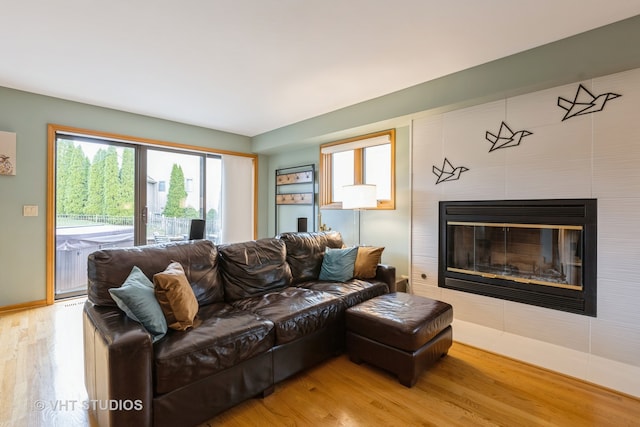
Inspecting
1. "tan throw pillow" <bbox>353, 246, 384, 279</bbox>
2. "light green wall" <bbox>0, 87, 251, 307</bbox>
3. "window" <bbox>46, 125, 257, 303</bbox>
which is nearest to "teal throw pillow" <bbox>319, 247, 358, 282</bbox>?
"tan throw pillow" <bbox>353, 246, 384, 279</bbox>

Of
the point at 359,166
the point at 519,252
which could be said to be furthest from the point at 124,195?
the point at 519,252

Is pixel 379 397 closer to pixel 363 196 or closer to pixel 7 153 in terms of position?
pixel 363 196

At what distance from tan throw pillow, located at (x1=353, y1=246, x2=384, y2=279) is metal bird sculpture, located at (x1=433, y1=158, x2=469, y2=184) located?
1012 millimetres

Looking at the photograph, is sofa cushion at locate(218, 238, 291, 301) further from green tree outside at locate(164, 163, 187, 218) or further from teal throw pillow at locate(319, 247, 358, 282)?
green tree outside at locate(164, 163, 187, 218)

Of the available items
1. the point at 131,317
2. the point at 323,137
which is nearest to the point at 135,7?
the point at 131,317

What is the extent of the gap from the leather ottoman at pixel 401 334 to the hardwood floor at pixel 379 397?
0.37ft

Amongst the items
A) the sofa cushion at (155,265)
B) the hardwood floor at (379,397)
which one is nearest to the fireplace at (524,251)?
the hardwood floor at (379,397)

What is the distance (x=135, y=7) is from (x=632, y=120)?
3.52 meters

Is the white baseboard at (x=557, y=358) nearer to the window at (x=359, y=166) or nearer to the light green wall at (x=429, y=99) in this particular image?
the light green wall at (x=429, y=99)

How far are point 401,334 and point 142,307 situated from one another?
5.19 ft

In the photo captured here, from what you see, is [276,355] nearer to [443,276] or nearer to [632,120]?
[443,276]

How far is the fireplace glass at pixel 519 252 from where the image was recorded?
248cm

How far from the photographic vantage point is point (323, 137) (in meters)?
4.19

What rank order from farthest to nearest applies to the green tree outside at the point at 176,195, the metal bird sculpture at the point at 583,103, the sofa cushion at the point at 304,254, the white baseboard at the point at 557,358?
the green tree outside at the point at 176,195 → the sofa cushion at the point at 304,254 → the metal bird sculpture at the point at 583,103 → the white baseboard at the point at 557,358
